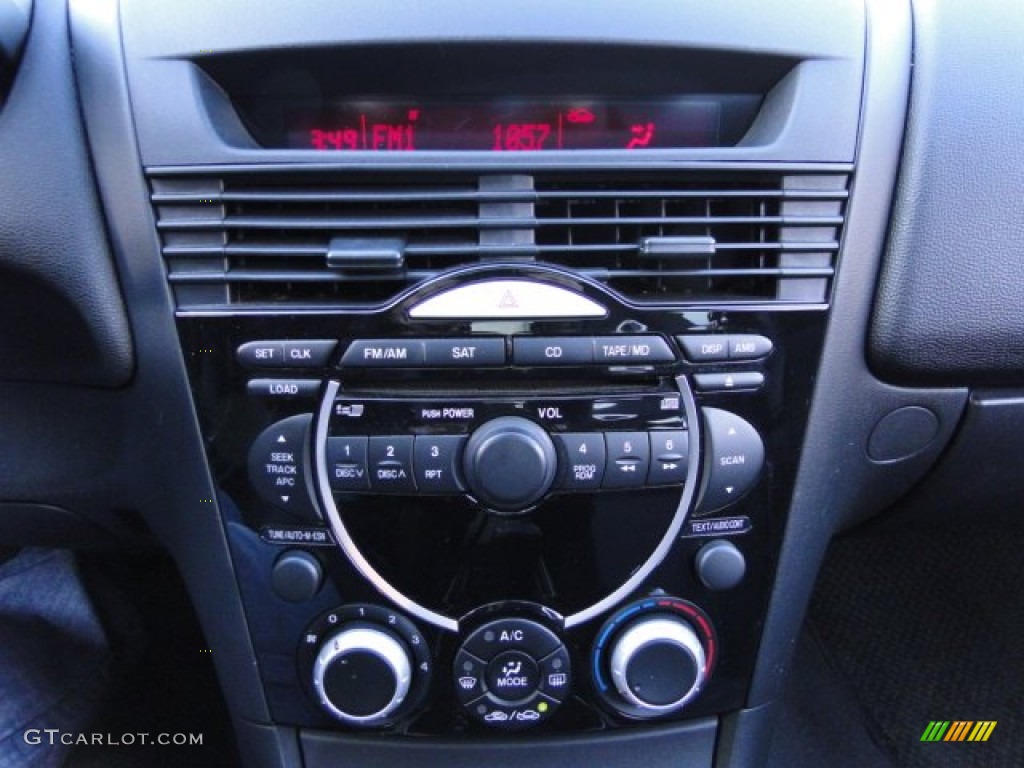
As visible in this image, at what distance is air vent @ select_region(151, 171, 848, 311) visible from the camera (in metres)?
0.84

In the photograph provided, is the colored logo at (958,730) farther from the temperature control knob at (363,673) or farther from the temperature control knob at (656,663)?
the temperature control knob at (363,673)

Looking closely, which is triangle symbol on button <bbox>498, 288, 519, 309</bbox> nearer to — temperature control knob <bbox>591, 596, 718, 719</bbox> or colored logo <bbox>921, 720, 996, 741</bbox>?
temperature control knob <bbox>591, 596, 718, 719</bbox>

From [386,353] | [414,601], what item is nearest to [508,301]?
[386,353]

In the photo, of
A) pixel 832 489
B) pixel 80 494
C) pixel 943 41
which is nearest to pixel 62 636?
pixel 80 494

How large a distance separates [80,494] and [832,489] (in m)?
0.82

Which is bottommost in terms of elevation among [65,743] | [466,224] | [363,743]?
[65,743]

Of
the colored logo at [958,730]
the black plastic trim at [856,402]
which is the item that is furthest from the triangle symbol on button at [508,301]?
the colored logo at [958,730]

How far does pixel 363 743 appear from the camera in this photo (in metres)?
1.03

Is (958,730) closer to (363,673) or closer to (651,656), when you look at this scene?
(651,656)

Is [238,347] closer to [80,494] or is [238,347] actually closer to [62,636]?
[80,494]

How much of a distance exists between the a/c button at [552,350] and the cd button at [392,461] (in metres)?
0.13

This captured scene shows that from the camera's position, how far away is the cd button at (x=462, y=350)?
2.80 ft

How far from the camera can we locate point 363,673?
3.10 ft

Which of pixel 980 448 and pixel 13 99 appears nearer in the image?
pixel 13 99
